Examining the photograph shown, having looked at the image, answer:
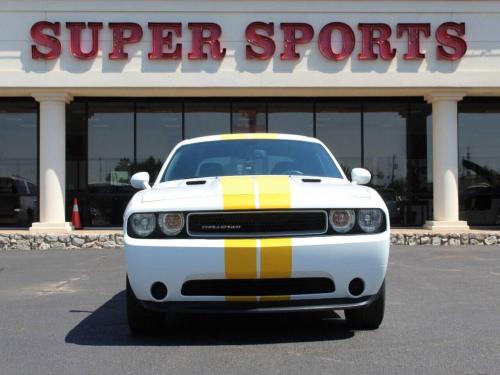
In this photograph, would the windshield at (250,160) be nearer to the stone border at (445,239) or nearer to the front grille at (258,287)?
the front grille at (258,287)

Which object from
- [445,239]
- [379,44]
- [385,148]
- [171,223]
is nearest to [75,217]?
[385,148]

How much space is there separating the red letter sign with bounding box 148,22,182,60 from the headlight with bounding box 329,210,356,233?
31.9 ft

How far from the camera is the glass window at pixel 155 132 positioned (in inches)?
619

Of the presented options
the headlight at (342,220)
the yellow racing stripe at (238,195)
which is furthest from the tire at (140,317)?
the headlight at (342,220)

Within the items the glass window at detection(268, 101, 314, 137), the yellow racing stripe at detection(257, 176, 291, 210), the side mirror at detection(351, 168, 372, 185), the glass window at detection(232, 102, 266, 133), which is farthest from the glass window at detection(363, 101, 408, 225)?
the yellow racing stripe at detection(257, 176, 291, 210)

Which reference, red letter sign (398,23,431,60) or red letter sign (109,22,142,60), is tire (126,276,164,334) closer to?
red letter sign (109,22,142,60)

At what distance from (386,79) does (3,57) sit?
855 centimetres

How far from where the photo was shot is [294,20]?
13375 millimetres

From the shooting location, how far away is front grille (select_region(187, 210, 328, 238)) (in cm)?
413

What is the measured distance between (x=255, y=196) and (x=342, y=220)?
0.64m

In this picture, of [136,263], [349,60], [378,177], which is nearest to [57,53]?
[349,60]

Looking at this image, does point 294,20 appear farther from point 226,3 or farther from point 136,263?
point 136,263

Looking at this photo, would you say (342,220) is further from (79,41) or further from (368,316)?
(79,41)

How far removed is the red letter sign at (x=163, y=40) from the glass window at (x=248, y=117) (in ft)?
9.57
